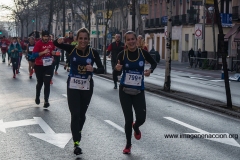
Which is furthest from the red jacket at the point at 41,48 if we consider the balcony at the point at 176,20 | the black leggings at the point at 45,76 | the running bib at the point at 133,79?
the balcony at the point at 176,20

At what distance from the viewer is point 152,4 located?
246 ft

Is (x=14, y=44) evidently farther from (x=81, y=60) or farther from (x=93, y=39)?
(x=93, y=39)

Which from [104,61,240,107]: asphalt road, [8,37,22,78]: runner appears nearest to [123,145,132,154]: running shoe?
[104,61,240,107]: asphalt road

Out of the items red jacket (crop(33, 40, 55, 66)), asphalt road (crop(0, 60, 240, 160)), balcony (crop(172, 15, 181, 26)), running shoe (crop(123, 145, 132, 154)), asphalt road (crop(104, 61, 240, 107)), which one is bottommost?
asphalt road (crop(104, 61, 240, 107))

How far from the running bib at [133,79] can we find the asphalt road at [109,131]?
989 millimetres

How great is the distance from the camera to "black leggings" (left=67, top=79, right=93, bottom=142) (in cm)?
905

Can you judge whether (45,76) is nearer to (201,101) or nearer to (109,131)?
(109,131)

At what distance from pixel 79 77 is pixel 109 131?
2.36m

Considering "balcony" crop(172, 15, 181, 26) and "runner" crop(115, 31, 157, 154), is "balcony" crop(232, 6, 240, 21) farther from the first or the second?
"runner" crop(115, 31, 157, 154)

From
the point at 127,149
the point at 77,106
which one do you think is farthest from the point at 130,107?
the point at 77,106

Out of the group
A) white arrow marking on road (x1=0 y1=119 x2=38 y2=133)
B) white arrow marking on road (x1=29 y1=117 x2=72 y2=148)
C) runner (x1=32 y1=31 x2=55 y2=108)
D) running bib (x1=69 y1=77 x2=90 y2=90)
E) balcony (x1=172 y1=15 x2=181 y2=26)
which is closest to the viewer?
running bib (x1=69 y1=77 x2=90 y2=90)

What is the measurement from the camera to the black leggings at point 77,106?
29.7 ft

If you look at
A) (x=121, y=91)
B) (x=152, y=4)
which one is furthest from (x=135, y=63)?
(x=152, y=4)

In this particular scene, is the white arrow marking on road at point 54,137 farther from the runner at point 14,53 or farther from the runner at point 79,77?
the runner at point 14,53
